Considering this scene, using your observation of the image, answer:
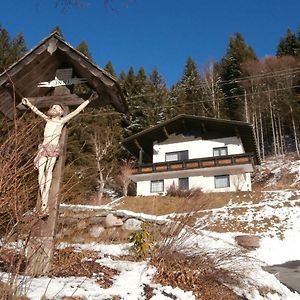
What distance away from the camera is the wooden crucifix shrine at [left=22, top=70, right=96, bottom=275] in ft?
12.4

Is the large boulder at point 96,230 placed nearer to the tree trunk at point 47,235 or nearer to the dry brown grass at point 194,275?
the tree trunk at point 47,235

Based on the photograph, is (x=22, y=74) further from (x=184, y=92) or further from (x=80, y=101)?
(x=184, y=92)

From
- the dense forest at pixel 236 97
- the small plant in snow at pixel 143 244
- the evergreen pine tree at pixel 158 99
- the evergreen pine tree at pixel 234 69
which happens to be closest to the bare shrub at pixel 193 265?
the small plant in snow at pixel 143 244

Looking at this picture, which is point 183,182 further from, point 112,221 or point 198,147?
point 112,221

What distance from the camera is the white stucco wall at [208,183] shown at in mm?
27391

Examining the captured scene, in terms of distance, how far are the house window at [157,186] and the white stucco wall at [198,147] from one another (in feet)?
6.92

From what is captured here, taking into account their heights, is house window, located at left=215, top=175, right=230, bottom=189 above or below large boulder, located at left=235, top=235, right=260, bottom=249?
above

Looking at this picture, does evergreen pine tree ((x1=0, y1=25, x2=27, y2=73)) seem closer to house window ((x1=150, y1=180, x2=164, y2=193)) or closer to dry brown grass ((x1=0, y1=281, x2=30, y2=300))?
house window ((x1=150, y1=180, x2=164, y2=193))

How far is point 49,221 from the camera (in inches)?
169

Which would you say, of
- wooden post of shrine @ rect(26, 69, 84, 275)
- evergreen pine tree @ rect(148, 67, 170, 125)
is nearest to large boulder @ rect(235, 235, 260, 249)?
wooden post of shrine @ rect(26, 69, 84, 275)

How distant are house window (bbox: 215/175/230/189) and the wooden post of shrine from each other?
2425 centimetres

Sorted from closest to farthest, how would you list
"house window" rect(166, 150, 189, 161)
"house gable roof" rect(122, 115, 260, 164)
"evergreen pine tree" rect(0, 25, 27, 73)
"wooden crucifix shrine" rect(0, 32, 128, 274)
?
"wooden crucifix shrine" rect(0, 32, 128, 274) < "evergreen pine tree" rect(0, 25, 27, 73) < "house gable roof" rect(122, 115, 260, 164) < "house window" rect(166, 150, 189, 161)

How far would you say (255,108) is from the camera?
151 feet

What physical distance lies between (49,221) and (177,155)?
90.3ft
